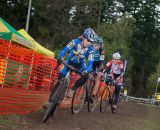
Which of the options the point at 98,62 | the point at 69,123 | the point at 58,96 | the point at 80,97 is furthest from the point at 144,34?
the point at 58,96

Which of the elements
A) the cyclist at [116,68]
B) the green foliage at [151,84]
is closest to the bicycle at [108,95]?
the cyclist at [116,68]

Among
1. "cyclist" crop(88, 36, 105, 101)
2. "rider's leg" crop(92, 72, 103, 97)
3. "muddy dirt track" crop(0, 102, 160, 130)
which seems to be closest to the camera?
"muddy dirt track" crop(0, 102, 160, 130)

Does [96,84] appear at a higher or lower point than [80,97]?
higher

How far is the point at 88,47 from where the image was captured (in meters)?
10.2

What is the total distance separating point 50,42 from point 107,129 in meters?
36.8

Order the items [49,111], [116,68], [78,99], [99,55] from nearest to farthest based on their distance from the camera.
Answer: [49,111], [78,99], [99,55], [116,68]

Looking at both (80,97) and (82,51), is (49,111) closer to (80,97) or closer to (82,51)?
(82,51)

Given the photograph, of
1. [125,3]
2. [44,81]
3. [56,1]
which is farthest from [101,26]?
[44,81]

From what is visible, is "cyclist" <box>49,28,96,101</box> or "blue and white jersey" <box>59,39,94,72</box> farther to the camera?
"blue and white jersey" <box>59,39,94,72</box>

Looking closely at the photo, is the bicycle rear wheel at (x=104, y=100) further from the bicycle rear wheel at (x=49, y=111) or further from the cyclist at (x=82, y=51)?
the bicycle rear wheel at (x=49, y=111)

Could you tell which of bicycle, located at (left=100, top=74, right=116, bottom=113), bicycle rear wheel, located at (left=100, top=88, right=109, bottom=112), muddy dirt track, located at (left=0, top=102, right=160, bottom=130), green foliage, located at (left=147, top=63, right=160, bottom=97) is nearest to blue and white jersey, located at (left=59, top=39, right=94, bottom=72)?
muddy dirt track, located at (left=0, top=102, right=160, bottom=130)

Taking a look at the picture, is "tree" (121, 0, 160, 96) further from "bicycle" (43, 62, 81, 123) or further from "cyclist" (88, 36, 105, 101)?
"bicycle" (43, 62, 81, 123)

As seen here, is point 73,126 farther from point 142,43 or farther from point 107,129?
point 142,43

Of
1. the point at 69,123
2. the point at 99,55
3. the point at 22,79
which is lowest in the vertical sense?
the point at 69,123
